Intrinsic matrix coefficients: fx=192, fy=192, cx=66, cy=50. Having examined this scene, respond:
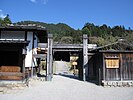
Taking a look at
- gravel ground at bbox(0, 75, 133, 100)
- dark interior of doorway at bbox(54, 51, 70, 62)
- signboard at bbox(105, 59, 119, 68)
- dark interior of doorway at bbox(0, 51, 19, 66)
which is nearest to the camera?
gravel ground at bbox(0, 75, 133, 100)

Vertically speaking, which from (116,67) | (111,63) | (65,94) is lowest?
(65,94)

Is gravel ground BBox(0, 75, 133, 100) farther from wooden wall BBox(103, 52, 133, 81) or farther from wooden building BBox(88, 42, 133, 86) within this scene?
wooden wall BBox(103, 52, 133, 81)

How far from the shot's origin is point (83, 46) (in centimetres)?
2239

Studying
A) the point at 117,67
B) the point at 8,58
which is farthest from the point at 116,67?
the point at 8,58

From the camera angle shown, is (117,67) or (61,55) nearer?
(117,67)

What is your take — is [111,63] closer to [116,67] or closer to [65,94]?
[116,67]

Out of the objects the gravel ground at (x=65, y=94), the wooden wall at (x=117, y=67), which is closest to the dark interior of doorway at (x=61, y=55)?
the wooden wall at (x=117, y=67)

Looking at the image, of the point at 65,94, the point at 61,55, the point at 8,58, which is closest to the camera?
the point at 65,94

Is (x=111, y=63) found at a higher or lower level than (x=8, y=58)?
lower

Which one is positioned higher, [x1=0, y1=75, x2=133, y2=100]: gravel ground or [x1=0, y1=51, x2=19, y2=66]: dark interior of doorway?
[x1=0, y1=51, x2=19, y2=66]: dark interior of doorway

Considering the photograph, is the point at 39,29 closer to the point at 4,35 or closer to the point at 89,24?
the point at 4,35

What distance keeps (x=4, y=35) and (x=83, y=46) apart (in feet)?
29.0

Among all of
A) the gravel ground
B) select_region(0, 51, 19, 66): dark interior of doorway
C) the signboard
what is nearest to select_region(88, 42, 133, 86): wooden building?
the signboard

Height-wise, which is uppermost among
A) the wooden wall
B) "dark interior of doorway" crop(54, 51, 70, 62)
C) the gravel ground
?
"dark interior of doorway" crop(54, 51, 70, 62)
